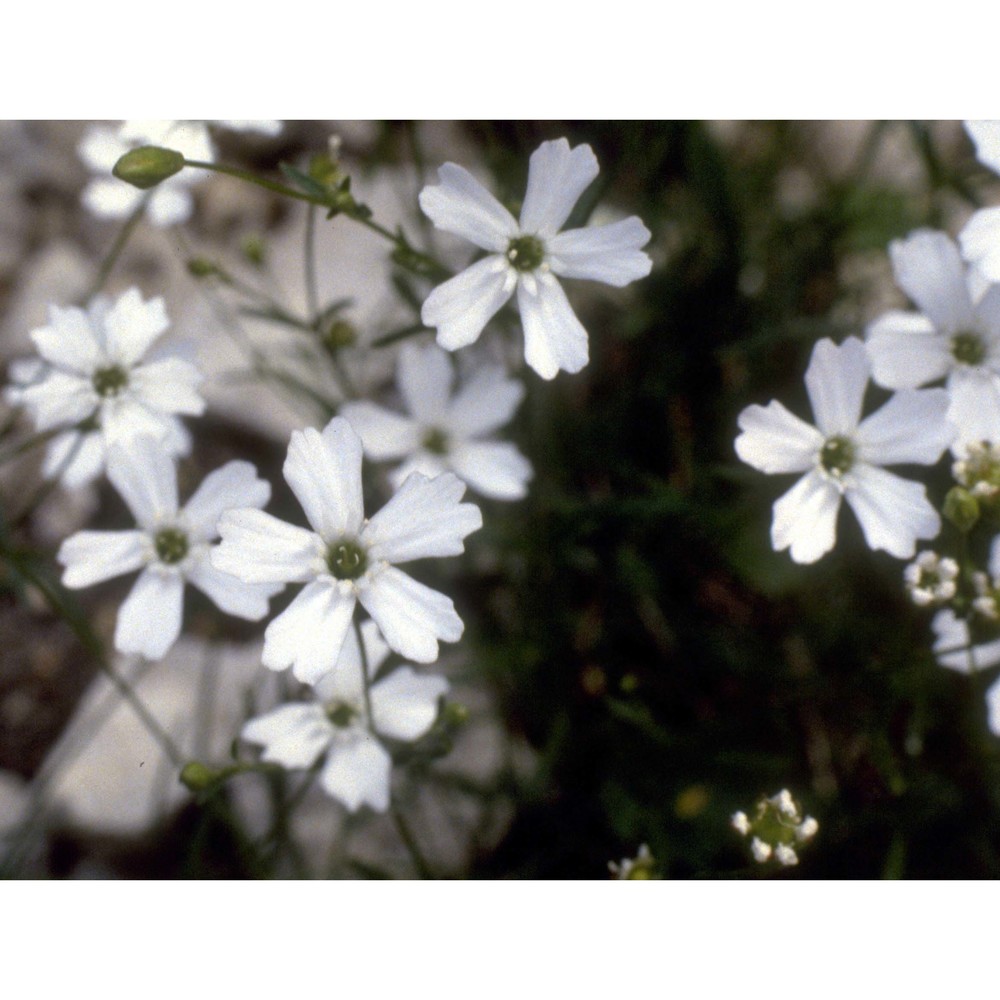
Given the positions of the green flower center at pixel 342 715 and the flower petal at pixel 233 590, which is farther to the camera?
the green flower center at pixel 342 715

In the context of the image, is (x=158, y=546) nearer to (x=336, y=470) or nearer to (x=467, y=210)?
(x=336, y=470)

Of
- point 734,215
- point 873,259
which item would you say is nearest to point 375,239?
point 734,215

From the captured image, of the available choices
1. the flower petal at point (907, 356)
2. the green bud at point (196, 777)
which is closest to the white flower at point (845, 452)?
the flower petal at point (907, 356)

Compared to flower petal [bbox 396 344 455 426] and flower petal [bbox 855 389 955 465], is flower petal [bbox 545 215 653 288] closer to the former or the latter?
flower petal [bbox 855 389 955 465]

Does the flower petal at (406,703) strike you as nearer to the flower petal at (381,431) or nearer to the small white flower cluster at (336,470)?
the small white flower cluster at (336,470)

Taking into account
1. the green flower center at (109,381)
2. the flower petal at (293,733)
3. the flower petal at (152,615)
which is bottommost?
the flower petal at (293,733)

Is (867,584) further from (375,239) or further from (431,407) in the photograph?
(375,239)

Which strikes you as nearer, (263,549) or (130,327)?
(263,549)

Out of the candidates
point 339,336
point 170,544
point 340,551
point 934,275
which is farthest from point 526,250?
point 170,544
